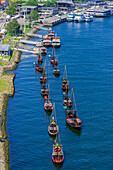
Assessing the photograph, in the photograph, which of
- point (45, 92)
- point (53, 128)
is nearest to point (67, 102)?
point (45, 92)

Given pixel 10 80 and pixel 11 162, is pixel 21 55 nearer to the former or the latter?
pixel 10 80

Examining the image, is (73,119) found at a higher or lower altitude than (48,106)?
lower

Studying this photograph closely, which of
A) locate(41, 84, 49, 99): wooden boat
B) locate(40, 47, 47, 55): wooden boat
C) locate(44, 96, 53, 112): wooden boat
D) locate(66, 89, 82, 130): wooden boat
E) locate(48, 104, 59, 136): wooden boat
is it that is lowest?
locate(48, 104, 59, 136): wooden boat

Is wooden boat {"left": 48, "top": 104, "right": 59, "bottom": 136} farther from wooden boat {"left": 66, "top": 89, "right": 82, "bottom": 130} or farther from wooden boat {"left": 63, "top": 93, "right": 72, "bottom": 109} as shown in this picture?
wooden boat {"left": 63, "top": 93, "right": 72, "bottom": 109}

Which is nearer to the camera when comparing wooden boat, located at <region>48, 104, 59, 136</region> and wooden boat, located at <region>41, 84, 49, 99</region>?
wooden boat, located at <region>48, 104, 59, 136</region>

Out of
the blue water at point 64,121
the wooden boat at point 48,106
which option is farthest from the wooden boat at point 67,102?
the wooden boat at point 48,106

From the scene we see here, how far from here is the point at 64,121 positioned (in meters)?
106

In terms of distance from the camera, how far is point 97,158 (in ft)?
285

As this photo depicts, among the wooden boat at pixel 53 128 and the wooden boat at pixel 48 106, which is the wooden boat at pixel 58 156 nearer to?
the wooden boat at pixel 53 128

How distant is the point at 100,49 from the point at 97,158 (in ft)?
362

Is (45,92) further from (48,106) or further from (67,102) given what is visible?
(48,106)

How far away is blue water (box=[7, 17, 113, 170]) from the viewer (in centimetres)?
8694

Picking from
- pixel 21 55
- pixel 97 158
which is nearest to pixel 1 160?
pixel 97 158

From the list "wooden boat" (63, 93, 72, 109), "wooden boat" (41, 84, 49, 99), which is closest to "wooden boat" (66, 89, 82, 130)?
"wooden boat" (63, 93, 72, 109)
